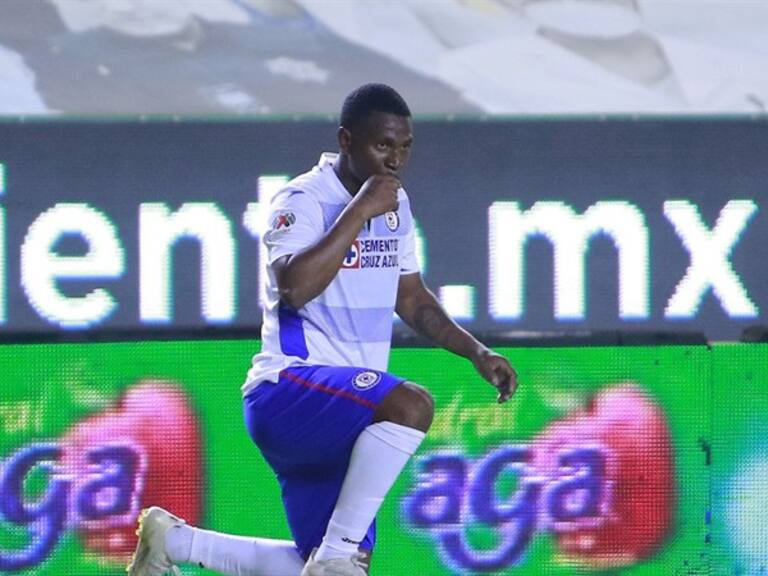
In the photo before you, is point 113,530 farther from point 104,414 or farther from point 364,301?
point 364,301

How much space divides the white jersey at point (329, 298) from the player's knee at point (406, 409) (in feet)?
0.78

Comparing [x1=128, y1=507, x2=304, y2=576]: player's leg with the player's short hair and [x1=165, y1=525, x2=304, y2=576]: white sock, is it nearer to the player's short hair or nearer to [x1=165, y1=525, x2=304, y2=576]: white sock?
[x1=165, y1=525, x2=304, y2=576]: white sock

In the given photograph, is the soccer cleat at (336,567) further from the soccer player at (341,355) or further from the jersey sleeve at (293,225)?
the jersey sleeve at (293,225)

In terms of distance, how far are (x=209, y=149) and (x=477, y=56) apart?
3.45ft

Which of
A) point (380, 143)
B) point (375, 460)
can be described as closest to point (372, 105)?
point (380, 143)

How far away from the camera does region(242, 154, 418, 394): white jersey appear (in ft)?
14.3

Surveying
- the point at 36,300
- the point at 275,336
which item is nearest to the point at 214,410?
the point at 275,336

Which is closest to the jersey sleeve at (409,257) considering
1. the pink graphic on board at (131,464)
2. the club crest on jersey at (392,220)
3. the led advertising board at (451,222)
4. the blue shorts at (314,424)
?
the club crest on jersey at (392,220)

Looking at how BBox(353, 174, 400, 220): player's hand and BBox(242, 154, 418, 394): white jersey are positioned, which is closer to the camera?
BBox(353, 174, 400, 220): player's hand

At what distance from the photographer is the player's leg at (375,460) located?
420cm

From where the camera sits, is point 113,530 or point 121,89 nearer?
point 113,530

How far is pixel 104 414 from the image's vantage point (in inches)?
218

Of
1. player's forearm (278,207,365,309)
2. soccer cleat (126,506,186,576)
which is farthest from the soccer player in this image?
soccer cleat (126,506,186,576)

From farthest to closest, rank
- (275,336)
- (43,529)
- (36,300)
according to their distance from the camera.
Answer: (36,300) < (43,529) < (275,336)
